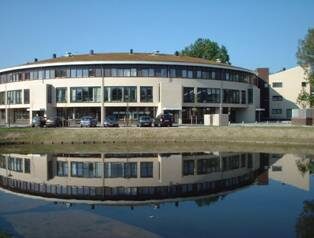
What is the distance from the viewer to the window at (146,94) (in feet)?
261

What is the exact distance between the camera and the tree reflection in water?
55.3ft

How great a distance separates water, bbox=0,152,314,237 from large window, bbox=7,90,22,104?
153 ft

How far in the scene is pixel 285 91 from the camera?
4070 inches

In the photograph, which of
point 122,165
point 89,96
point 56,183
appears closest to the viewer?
point 56,183

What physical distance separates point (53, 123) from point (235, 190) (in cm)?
4427

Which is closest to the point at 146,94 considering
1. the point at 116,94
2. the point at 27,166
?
the point at 116,94

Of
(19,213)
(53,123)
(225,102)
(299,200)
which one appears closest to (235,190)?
(299,200)

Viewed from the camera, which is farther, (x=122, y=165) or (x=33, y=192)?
(x=122, y=165)

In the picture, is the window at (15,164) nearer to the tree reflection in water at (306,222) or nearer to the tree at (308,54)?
the tree reflection in water at (306,222)

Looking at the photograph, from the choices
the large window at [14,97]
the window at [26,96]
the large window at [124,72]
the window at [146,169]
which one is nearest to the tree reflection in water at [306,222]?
the window at [146,169]

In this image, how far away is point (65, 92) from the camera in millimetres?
80500

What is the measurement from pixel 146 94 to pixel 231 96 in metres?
17.8

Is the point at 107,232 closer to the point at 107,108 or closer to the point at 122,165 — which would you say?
the point at 122,165

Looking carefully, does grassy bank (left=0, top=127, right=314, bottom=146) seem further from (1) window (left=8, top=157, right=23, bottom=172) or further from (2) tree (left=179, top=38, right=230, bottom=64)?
(2) tree (left=179, top=38, right=230, bottom=64)
